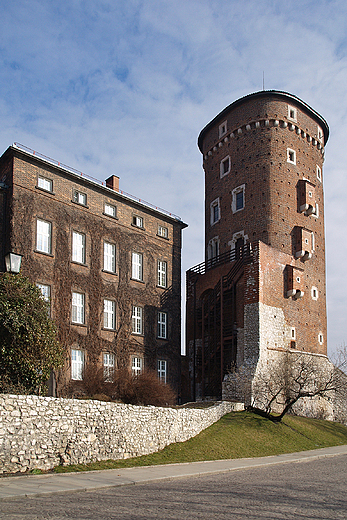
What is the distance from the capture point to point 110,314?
3056cm

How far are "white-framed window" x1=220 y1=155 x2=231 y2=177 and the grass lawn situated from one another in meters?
20.2

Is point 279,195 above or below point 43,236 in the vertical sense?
above

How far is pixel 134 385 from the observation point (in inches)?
945

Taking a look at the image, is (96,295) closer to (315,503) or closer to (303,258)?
(303,258)

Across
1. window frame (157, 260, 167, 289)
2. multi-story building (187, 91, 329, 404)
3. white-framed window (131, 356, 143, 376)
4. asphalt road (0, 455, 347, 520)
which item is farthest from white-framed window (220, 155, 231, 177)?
asphalt road (0, 455, 347, 520)

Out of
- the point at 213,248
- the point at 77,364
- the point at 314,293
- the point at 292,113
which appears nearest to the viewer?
the point at 77,364

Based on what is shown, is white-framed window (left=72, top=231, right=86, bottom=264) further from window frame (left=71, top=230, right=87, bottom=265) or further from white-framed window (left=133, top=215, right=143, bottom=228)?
white-framed window (left=133, top=215, right=143, bottom=228)

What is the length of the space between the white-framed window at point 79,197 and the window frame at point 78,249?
6.46 ft

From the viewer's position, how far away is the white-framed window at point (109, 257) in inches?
1225

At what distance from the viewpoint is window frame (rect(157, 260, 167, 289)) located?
34844 mm

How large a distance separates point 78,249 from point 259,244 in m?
12.0

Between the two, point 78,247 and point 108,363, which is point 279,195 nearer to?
point 78,247

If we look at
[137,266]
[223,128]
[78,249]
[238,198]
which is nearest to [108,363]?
[137,266]

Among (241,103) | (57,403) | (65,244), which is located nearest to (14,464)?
(57,403)
